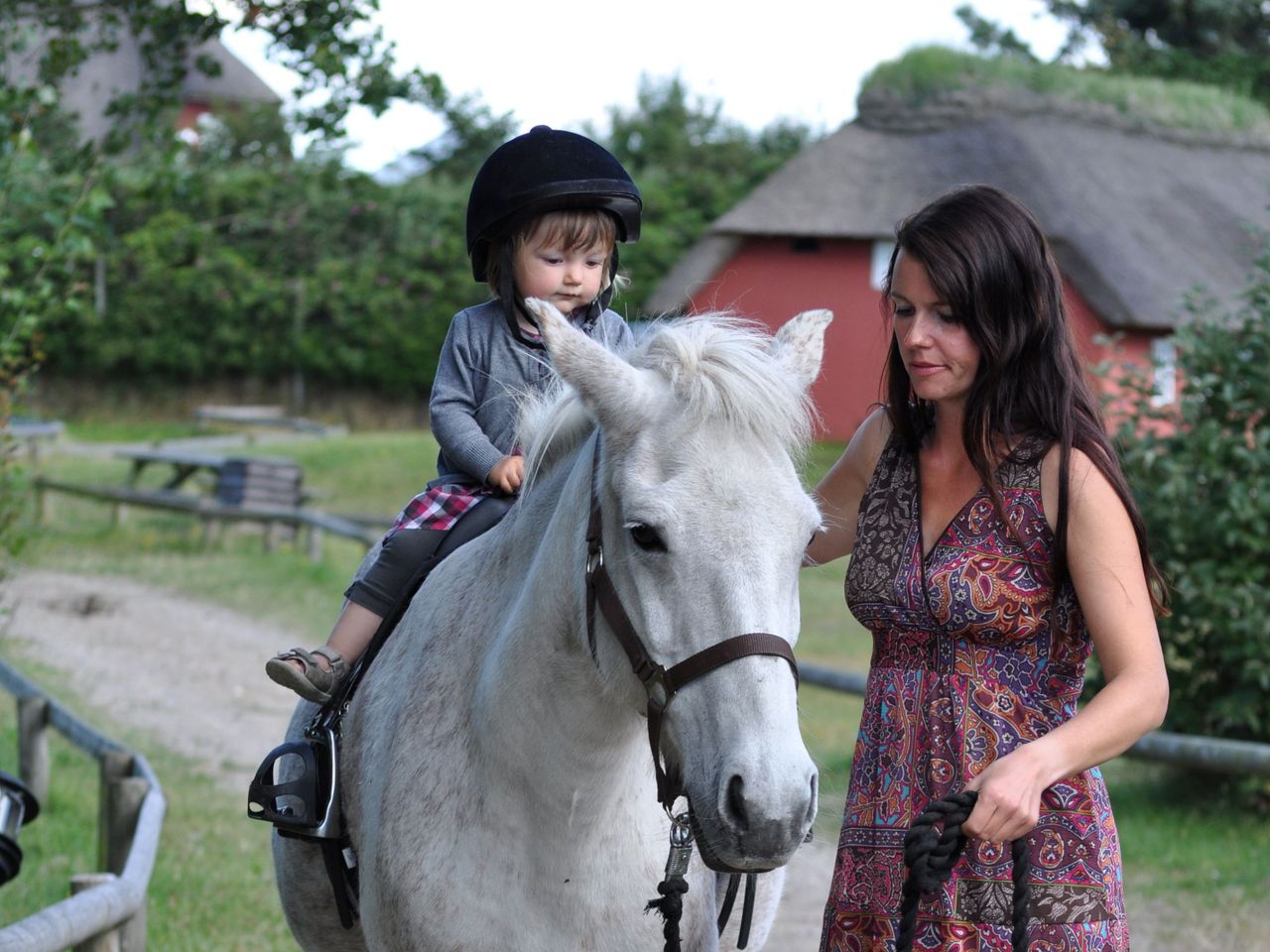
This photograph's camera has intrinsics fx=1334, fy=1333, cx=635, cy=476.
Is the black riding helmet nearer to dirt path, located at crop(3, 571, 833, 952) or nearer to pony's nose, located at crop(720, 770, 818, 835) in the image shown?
pony's nose, located at crop(720, 770, 818, 835)

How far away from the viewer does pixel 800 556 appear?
6.88 feet

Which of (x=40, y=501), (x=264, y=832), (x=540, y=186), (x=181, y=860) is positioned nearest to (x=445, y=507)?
(x=540, y=186)

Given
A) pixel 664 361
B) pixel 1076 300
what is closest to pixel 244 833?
pixel 664 361

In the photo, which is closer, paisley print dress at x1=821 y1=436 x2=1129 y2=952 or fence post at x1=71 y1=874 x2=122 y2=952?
paisley print dress at x1=821 y1=436 x2=1129 y2=952

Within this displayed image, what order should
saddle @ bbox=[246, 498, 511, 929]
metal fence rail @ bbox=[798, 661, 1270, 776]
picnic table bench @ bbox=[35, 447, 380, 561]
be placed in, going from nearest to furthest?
1. saddle @ bbox=[246, 498, 511, 929]
2. metal fence rail @ bbox=[798, 661, 1270, 776]
3. picnic table bench @ bbox=[35, 447, 380, 561]

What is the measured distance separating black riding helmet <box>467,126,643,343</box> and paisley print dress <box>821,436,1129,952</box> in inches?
44.6

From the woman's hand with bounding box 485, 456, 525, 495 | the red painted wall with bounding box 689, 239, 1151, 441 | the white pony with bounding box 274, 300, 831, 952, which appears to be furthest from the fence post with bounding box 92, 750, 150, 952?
the red painted wall with bounding box 689, 239, 1151, 441

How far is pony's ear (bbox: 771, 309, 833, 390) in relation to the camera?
235 cm

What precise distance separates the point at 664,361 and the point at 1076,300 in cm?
2149

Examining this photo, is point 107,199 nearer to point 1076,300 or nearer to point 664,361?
point 664,361

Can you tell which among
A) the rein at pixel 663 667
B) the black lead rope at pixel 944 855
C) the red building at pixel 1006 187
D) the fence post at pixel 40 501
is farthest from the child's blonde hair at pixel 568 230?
the red building at pixel 1006 187

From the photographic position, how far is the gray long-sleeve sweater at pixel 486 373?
3.11 metres

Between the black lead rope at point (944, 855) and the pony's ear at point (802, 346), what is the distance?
74 cm

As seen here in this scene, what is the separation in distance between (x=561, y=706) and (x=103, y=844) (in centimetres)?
326
